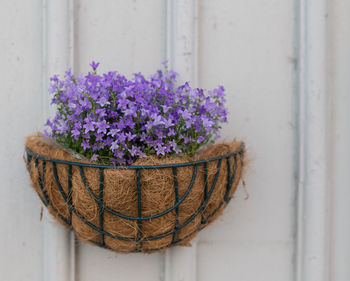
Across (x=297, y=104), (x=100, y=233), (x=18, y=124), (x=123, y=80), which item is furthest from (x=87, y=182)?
(x=297, y=104)

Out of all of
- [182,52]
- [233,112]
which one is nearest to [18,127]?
[182,52]

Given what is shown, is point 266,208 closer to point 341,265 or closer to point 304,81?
point 341,265

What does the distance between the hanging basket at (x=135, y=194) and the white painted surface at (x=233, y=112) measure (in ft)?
0.76

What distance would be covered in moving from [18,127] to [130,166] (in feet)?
1.64

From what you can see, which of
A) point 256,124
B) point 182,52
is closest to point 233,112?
point 256,124

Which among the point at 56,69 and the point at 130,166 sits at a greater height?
the point at 56,69

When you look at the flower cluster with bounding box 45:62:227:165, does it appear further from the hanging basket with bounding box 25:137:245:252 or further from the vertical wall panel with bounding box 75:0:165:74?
the vertical wall panel with bounding box 75:0:165:74

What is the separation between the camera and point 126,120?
876 mm

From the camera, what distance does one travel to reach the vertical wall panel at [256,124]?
1.17 metres

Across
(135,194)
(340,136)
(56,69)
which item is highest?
(56,69)

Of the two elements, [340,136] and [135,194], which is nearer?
[135,194]

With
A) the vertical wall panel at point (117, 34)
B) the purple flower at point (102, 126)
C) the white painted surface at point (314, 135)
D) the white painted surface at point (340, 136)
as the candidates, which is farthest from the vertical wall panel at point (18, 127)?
the white painted surface at point (340, 136)

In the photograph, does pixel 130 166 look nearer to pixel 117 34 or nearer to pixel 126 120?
pixel 126 120

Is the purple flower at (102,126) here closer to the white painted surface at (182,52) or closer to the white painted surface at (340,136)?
the white painted surface at (182,52)
